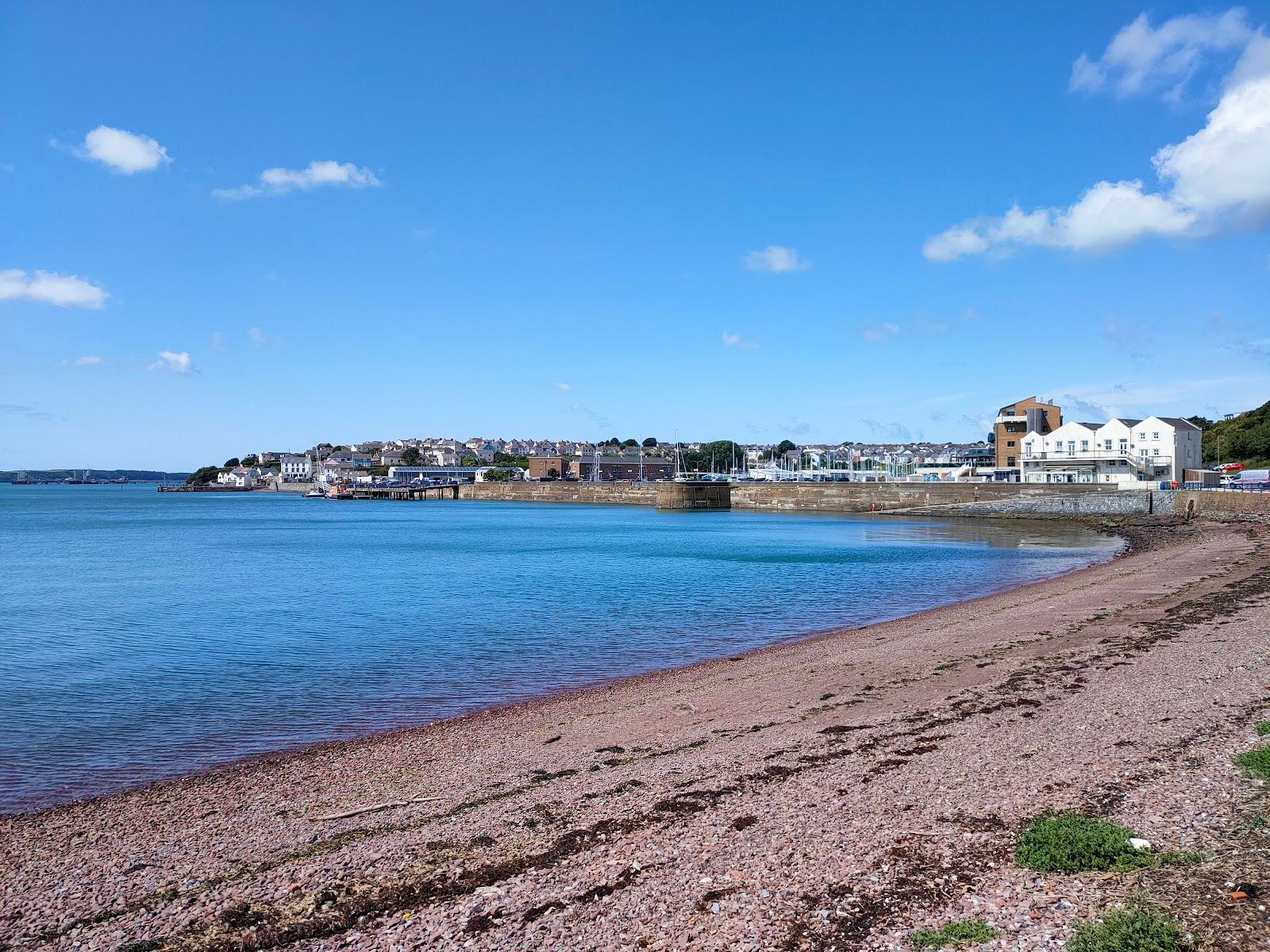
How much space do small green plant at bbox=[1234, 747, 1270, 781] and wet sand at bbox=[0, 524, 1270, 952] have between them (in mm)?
170

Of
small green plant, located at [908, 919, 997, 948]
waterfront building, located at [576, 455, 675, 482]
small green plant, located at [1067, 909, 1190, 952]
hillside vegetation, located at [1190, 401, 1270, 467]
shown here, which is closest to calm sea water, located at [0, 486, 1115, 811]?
small green plant, located at [908, 919, 997, 948]

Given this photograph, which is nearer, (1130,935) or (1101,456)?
(1130,935)

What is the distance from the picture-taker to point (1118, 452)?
8669 centimetres

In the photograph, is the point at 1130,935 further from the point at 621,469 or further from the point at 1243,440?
the point at 621,469

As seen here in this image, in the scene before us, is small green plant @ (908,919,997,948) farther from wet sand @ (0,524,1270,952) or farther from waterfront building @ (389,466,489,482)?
waterfront building @ (389,466,489,482)

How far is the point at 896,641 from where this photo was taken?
19.0 metres

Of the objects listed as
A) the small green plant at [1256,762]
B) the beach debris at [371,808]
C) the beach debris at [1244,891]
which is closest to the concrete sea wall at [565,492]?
the beach debris at [371,808]

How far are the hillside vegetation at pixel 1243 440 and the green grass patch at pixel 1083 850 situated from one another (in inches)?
3808

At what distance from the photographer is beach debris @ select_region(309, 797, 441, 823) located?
29.4ft

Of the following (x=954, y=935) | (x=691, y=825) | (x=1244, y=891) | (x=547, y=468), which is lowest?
(x=691, y=825)

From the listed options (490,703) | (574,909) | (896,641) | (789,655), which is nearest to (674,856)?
(574,909)

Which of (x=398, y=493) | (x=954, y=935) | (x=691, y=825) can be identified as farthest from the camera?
(x=398, y=493)

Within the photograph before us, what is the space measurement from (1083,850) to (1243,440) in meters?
105

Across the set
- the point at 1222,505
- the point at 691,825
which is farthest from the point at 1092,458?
the point at 691,825
